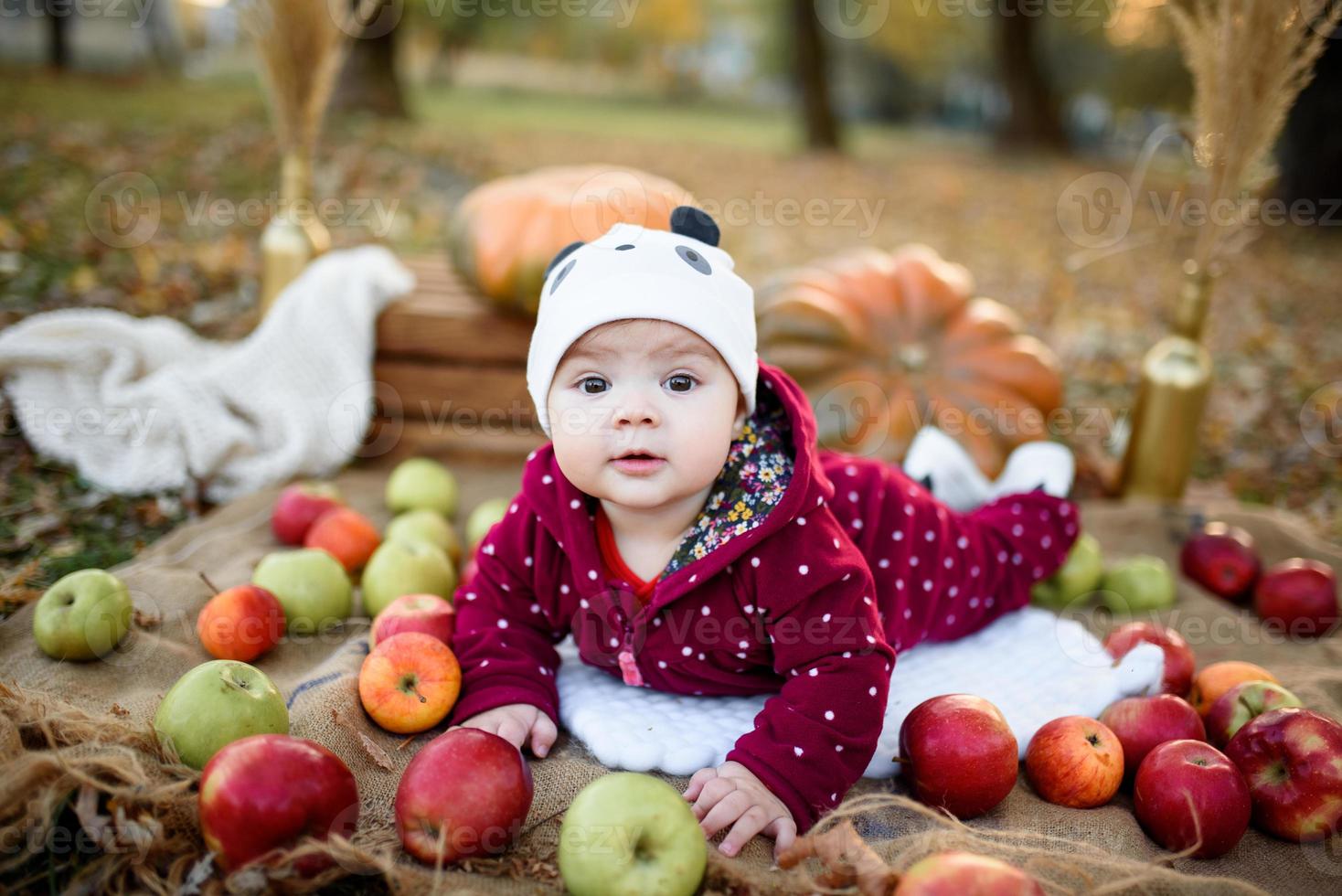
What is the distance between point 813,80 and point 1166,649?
12.8 metres

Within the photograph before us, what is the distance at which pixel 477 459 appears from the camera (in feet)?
13.6

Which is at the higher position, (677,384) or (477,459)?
(677,384)

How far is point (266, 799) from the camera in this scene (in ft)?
5.42

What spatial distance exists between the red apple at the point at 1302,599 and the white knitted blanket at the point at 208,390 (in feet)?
11.2

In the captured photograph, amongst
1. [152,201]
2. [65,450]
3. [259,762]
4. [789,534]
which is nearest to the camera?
[259,762]

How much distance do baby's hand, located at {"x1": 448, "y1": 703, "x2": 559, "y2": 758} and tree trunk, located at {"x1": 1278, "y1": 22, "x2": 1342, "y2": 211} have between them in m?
9.94

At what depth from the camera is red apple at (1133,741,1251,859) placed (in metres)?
1.99

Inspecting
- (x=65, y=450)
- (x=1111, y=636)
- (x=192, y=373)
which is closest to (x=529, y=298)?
(x=192, y=373)

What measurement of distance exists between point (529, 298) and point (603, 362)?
75.4 inches

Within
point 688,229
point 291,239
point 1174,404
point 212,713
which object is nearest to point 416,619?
point 212,713

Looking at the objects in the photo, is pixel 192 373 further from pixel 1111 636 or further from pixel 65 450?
pixel 1111 636
